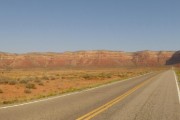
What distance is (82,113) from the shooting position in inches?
452

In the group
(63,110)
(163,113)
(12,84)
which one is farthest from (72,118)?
(12,84)

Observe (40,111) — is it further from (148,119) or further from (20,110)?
(148,119)

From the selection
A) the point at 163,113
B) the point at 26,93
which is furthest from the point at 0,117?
the point at 26,93

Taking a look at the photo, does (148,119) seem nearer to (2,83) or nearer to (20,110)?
(20,110)

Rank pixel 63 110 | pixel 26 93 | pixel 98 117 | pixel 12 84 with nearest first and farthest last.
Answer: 1. pixel 98 117
2. pixel 63 110
3. pixel 26 93
4. pixel 12 84

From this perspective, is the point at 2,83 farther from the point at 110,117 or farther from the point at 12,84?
the point at 110,117

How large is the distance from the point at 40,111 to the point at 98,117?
245 centimetres

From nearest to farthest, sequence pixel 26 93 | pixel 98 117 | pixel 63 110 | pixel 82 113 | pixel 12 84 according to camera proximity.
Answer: pixel 98 117
pixel 82 113
pixel 63 110
pixel 26 93
pixel 12 84

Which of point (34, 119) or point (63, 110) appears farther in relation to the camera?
point (63, 110)

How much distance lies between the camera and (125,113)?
11.8 metres

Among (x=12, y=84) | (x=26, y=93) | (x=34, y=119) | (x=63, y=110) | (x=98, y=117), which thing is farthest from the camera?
(x=12, y=84)

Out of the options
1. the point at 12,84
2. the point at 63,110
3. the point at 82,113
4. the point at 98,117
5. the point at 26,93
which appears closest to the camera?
the point at 98,117

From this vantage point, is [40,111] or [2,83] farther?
[2,83]

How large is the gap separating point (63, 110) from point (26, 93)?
43.7 feet
